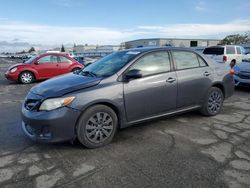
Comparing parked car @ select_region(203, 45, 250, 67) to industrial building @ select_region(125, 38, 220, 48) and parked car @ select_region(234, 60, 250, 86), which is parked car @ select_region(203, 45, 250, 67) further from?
industrial building @ select_region(125, 38, 220, 48)

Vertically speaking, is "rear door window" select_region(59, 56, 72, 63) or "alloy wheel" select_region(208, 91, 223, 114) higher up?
"rear door window" select_region(59, 56, 72, 63)

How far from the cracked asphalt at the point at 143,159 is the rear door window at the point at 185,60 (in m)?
1.19

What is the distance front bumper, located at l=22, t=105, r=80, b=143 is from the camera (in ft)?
11.3

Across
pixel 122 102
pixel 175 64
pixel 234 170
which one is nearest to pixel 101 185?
pixel 122 102

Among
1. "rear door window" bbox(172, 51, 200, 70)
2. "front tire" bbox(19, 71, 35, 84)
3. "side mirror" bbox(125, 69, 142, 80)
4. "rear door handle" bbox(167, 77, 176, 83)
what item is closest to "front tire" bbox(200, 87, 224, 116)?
"rear door window" bbox(172, 51, 200, 70)

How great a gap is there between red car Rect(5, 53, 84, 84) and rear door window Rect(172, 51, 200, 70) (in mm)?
7253

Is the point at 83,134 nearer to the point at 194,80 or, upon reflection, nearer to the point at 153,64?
the point at 153,64

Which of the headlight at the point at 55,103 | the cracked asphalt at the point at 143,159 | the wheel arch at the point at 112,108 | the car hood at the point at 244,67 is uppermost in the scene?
the car hood at the point at 244,67

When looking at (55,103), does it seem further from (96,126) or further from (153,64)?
(153,64)

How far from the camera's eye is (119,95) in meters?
3.88

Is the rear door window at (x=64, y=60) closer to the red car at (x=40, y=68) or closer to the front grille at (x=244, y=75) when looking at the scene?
the red car at (x=40, y=68)

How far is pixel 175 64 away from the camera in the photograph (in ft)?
15.4

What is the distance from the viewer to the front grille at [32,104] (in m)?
3.61

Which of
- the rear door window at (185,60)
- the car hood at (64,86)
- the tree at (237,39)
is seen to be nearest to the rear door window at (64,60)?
the car hood at (64,86)
